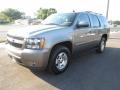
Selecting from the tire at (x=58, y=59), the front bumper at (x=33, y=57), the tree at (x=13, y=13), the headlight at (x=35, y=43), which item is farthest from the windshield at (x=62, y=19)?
the tree at (x=13, y=13)

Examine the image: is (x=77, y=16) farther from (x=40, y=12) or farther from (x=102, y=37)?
(x=40, y=12)

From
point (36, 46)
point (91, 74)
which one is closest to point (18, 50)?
point (36, 46)

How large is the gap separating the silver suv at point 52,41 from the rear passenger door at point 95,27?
5.9 inches

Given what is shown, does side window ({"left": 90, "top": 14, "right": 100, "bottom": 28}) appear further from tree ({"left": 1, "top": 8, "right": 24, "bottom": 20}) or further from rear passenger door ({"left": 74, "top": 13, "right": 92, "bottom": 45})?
tree ({"left": 1, "top": 8, "right": 24, "bottom": 20})

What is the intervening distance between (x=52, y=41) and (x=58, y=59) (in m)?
0.71

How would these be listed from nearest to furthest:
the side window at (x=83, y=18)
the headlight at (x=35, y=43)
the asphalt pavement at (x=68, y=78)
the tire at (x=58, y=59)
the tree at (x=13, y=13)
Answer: the asphalt pavement at (x=68, y=78) → the headlight at (x=35, y=43) → the tire at (x=58, y=59) → the side window at (x=83, y=18) → the tree at (x=13, y=13)

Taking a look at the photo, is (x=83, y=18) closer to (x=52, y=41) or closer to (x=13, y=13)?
(x=52, y=41)

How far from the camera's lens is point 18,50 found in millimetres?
5117

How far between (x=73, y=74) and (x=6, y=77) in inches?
77.0

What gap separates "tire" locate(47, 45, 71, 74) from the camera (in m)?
5.32

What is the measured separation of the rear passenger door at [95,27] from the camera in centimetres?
747

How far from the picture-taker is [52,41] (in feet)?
16.9

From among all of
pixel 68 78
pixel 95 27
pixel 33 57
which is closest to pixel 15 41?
pixel 33 57

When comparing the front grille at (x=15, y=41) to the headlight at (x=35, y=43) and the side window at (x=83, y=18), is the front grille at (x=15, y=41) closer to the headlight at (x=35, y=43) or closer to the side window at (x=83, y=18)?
the headlight at (x=35, y=43)
